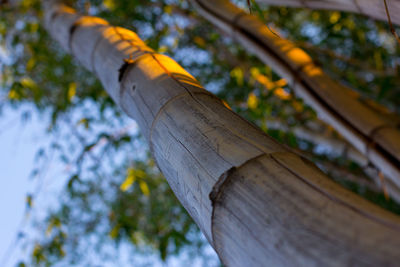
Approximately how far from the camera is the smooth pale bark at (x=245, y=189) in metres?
0.39

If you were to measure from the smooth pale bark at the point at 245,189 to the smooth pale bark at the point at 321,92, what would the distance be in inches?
30.2

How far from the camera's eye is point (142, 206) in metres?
4.66

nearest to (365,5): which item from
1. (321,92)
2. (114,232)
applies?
(321,92)

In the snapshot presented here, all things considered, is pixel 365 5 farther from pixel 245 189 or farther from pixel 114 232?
pixel 114 232

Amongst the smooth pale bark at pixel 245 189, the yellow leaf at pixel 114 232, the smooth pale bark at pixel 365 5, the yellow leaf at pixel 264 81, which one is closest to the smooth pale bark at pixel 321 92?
the smooth pale bark at pixel 365 5

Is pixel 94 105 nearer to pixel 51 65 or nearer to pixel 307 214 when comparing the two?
pixel 51 65

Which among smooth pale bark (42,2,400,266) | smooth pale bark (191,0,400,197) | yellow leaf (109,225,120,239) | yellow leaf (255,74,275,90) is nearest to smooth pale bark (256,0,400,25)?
smooth pale bark (191,0,400,197)

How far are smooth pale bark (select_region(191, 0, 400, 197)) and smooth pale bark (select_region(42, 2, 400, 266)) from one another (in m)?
0.77

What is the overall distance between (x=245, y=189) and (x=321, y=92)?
45.4 inches

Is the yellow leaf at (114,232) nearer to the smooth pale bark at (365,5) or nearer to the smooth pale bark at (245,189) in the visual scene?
the smooth pale bark at (245,189)

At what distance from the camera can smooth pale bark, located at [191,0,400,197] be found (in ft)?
4.53

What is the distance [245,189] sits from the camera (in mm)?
527

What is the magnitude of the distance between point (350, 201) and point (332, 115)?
46.0 inches

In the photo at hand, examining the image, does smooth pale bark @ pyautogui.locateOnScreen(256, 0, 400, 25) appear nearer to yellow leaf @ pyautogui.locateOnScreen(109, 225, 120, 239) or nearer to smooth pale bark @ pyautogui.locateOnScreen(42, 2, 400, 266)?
smooth pale bark @ pyautogui.locateOnScreen(42, 2, 400, 266)
